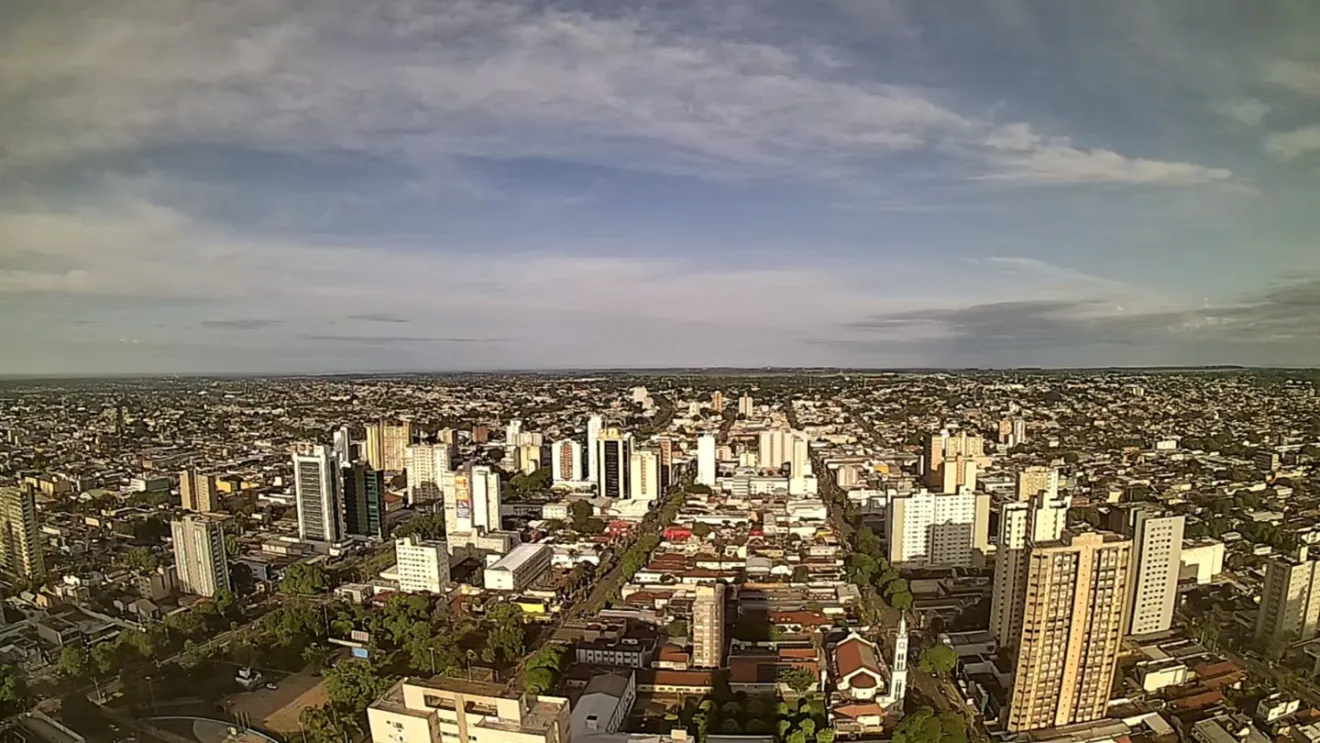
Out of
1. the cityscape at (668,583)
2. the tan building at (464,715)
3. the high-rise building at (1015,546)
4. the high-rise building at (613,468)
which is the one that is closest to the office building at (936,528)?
the cityscape at (668,583)

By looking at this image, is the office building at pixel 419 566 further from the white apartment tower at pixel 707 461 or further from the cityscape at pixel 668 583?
the white apartment tower at pixel 707 461

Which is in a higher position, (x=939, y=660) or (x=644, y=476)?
(x=644, y=476)

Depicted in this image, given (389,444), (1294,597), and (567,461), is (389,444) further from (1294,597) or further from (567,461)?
(1294,597)

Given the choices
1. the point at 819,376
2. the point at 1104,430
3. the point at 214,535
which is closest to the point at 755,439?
the point at 819,376

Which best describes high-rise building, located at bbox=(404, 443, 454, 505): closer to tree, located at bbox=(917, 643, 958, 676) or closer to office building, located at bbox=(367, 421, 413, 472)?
office building, located at bbox=(367, 421, 413, 472)

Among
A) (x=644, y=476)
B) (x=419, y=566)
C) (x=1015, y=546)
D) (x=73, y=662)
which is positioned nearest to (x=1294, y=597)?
(x=1015, y=546)

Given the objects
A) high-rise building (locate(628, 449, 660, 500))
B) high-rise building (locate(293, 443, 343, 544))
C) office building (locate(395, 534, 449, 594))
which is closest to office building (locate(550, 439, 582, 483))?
high-rise building (locate(628, 449, 660, 500))
